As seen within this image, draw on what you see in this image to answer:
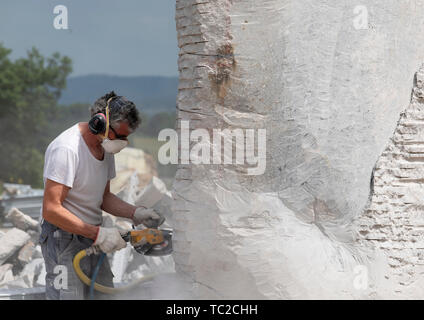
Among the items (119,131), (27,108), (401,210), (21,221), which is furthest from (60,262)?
(27,108)

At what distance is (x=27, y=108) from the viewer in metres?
16.2

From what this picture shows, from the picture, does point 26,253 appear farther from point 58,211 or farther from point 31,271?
point 58,211

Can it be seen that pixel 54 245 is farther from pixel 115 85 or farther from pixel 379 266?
pixel 115 85

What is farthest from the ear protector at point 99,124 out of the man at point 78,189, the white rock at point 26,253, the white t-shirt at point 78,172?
the white rock at point 26,253

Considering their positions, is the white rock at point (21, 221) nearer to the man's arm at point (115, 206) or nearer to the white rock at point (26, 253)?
the white rock at point (26, 253)

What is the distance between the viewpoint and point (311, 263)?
325cm

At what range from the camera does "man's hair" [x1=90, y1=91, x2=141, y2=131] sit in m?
3.54

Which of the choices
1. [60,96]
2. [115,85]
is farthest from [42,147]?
[115,85]

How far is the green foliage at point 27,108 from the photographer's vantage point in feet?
50.6

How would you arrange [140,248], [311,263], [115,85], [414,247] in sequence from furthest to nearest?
[115,85]
[140,248]
[414,247]
[311,263]

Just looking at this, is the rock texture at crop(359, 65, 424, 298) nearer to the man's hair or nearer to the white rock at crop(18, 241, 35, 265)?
the man's hair

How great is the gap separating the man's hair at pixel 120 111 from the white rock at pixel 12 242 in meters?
3.19

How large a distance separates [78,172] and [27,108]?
1353cm

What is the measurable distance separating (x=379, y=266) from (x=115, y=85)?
79.7 ft
